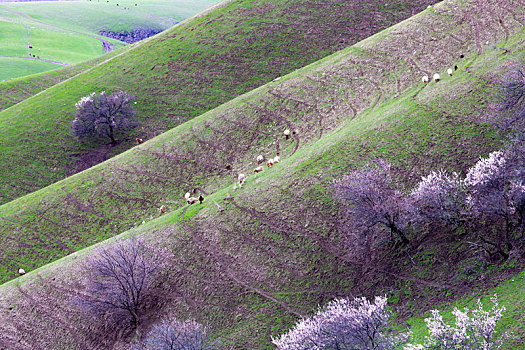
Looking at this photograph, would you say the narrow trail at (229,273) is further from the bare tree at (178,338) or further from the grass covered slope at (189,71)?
the grass covered slope at (189,71)

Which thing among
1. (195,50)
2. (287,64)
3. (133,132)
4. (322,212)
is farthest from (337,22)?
(322,212)

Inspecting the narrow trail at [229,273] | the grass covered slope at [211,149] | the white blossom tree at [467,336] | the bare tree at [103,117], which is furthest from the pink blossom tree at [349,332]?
the bare tree at [103,117]

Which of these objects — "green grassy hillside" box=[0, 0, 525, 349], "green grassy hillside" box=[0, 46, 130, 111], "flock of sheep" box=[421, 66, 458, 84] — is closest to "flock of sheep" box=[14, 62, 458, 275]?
"flock of sheep" box=[421, 66, 458, 84]

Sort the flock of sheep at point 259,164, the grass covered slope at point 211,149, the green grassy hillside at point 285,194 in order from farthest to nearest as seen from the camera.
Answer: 1. the grass covered slope at point 211,149
2. the flock of sheep at point 259,164
3. the green grassy hillside at point 285,194

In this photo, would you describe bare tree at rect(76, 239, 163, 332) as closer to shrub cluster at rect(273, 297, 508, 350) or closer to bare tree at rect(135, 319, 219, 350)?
bare tree at rect(135, 319, 219, 350)

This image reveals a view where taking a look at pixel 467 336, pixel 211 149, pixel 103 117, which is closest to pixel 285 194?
pixel 467 336
